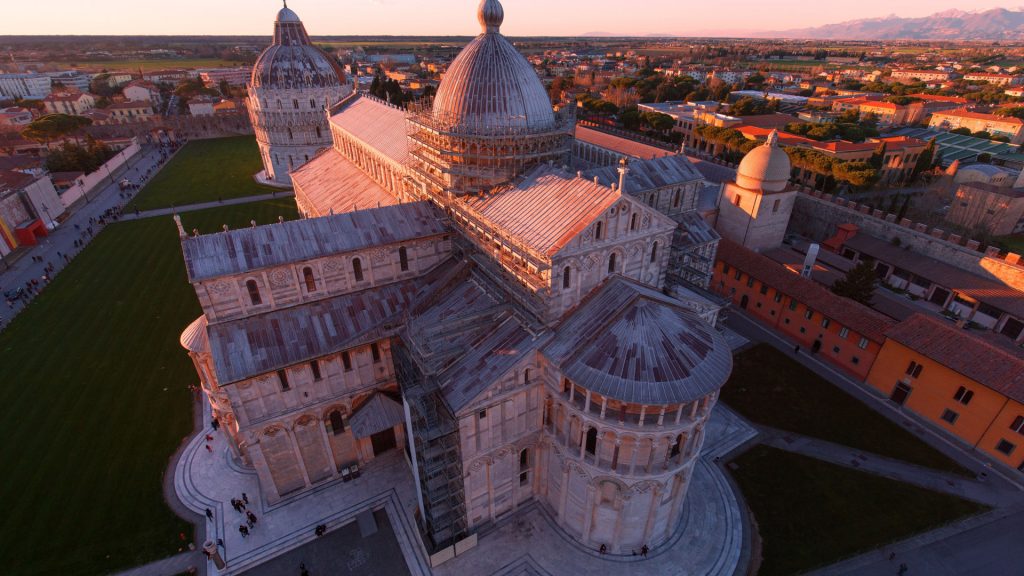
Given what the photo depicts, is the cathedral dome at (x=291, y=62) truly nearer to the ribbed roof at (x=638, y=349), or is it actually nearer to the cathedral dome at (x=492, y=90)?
the cathedral dome at (x=492, y=90)

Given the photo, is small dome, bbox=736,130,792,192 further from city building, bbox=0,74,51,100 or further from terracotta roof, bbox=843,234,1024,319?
city building, bbox=0,74,51,100

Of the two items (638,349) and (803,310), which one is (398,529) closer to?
(638,349)

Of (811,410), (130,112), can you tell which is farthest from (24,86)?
(811,410)

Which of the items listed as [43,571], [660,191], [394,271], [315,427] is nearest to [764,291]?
[660,191]

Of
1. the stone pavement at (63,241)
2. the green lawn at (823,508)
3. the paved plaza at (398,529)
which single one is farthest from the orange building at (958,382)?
the stone pavement at (63,241)

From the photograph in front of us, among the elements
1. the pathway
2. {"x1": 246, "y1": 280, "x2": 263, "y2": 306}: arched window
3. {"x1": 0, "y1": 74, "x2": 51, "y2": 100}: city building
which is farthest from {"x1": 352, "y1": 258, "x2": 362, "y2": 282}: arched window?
{"x1": 0, "y1": 74, "x2": 51, "y2": 100}: city building
